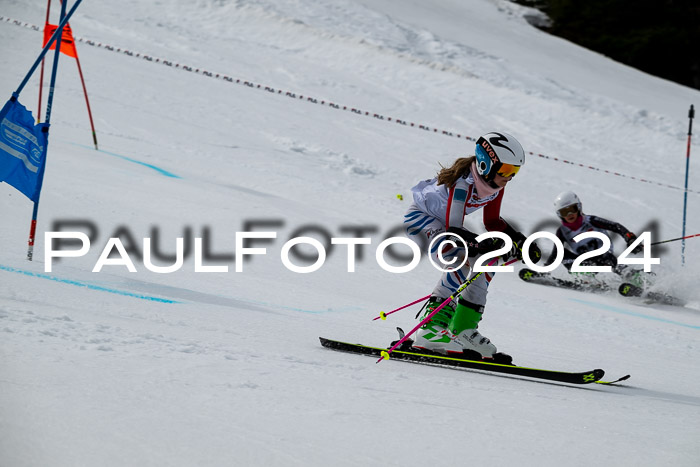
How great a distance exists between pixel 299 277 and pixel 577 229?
419 centimetres

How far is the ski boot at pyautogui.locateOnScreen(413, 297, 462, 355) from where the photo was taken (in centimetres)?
456

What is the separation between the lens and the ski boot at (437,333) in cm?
456

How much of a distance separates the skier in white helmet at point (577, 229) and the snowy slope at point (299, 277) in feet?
1.81

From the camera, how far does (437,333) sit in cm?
458

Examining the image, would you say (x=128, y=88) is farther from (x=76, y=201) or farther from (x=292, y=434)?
(x=292, y=434)

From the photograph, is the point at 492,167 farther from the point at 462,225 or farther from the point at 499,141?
the point at 462,225

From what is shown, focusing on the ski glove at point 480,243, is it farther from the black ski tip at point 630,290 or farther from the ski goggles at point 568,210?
the ski goggles at point 568,210

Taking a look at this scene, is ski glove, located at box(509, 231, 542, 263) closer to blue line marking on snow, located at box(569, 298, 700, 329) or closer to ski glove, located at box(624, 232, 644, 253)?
blue line marking on snow, located at box(569, 298, 700, 329)

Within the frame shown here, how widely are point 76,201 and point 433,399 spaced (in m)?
5.32

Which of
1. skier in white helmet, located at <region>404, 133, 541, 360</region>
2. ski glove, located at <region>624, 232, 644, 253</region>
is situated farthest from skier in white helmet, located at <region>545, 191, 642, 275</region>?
skier in white helmet, located at <region>404, 133, 541, 360</region>

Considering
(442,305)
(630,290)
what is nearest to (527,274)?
(630,290)

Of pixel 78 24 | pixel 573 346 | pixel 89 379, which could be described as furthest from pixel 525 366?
pixel 78 24

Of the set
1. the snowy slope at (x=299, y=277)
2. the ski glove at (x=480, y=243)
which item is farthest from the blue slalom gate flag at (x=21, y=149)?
the ski glove at (x=480, y=243)

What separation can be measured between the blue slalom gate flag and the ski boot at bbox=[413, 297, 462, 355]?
2990 mm
